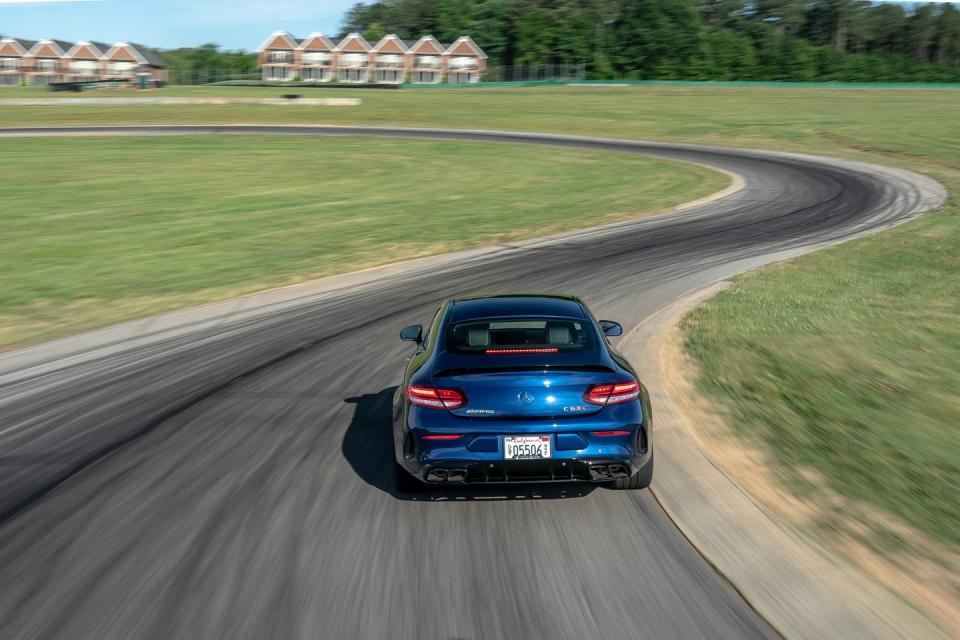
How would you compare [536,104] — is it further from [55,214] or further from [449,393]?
[449,393]

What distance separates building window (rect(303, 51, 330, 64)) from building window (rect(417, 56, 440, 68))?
54.4ft

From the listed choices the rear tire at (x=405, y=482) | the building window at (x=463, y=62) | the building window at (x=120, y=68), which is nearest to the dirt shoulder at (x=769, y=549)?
the rear tire at (x=405, y=482)

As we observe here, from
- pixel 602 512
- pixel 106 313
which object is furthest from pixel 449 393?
pixel 106 313

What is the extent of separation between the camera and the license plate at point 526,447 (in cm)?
643

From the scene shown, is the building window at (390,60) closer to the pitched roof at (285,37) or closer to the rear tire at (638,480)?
the pitched roof at (285,37)

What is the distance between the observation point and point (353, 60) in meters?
165

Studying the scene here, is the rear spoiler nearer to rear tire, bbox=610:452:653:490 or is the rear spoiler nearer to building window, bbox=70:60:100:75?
rear tire, bbox=610:452:653:490

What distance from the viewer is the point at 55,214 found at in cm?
2480

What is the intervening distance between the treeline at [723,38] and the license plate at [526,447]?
426ft

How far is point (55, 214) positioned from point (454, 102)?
55622 millimetres

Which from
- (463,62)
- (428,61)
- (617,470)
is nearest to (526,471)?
(617,470)

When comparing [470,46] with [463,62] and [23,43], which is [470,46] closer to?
[463,62]

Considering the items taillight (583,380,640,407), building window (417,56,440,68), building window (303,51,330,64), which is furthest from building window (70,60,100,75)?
taillight (583,380,640,407)

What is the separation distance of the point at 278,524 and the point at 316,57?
548 ft
